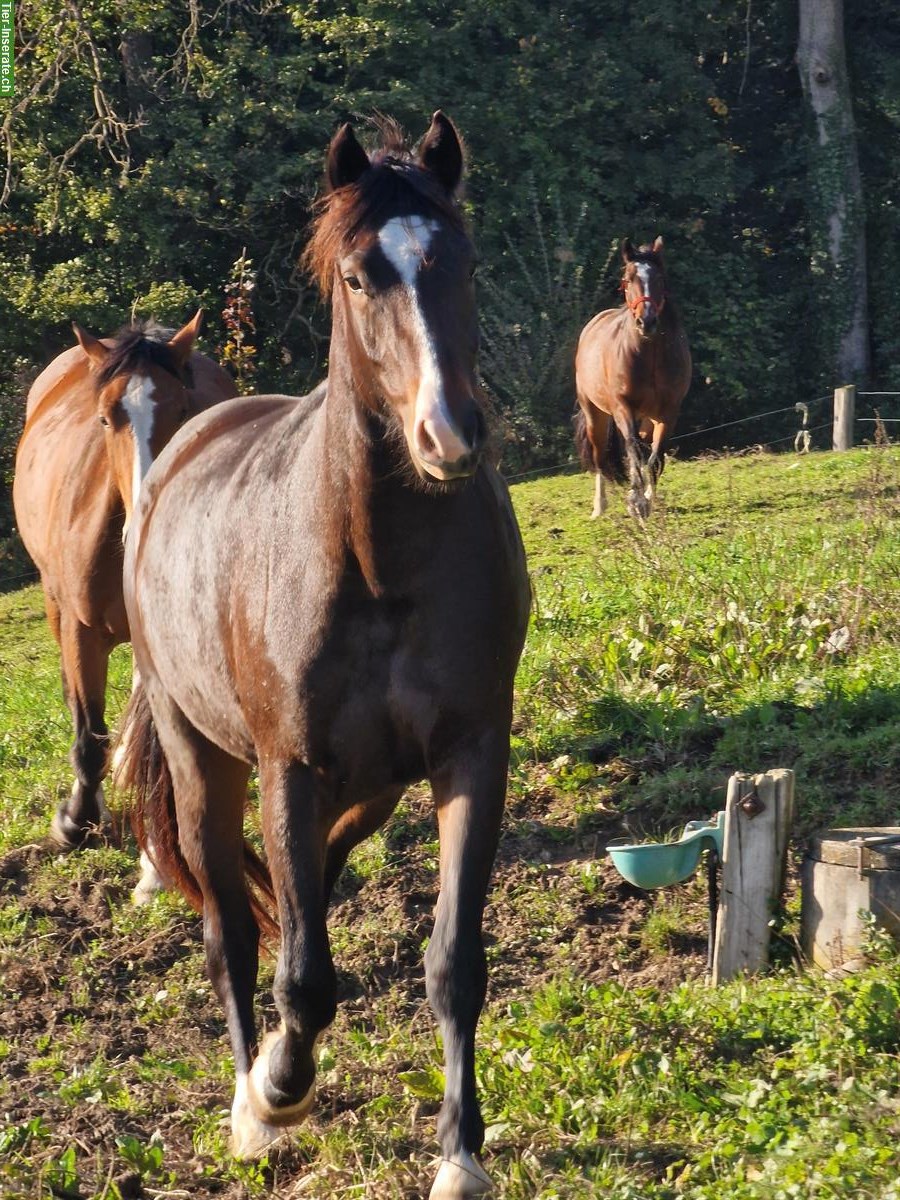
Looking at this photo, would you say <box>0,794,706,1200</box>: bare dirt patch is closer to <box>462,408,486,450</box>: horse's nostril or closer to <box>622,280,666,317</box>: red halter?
<box>462,408,486,450</box>: horse's nostril

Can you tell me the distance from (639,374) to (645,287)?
795 mm

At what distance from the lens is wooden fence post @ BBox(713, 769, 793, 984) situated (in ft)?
15.0

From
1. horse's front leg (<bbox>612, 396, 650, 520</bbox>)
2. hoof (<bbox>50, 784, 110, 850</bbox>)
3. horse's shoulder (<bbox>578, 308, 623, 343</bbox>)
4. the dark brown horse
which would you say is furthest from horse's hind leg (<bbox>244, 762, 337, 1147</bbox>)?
horse's shoulder (<bbox>578, 308, 623, 343</bbox>)

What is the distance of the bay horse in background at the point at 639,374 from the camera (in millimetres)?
13320

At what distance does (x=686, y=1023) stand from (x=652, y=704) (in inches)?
97.3

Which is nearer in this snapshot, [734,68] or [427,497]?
[427,497]

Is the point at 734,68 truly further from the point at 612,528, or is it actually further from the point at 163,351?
the point at 163,351

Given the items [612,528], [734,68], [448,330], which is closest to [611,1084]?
[448,330]

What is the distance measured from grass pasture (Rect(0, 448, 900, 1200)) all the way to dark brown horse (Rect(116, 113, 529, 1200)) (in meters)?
0.33

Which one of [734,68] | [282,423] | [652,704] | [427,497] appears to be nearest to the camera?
[427,497]

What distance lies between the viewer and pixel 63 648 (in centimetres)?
712

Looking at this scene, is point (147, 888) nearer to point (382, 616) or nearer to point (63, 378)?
point (382, 616)

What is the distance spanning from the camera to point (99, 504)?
22.5 ft

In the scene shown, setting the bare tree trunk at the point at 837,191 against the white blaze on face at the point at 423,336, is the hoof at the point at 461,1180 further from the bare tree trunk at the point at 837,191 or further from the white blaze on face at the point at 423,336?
the bare tree trunk at the point at 837,191
